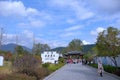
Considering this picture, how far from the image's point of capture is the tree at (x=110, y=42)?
33188 mm

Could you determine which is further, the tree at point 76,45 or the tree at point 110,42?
the tree at point 76,45

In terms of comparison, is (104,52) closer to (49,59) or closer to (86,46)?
(49,59)

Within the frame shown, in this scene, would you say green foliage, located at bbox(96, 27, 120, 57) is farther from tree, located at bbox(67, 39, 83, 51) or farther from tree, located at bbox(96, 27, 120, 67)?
tree, located at bbox(67, 39, 83, 51)

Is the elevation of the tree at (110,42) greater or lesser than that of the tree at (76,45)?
lesser


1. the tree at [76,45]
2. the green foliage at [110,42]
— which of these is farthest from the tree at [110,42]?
the tree at [76,45]

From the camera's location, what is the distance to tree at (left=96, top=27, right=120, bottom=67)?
109ft

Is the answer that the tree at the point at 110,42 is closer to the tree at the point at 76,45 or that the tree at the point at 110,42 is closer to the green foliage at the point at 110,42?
the green foliage at the point at 110,42

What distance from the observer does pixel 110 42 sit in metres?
33.6

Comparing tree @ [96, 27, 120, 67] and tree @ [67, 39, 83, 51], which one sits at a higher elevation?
tree @ [67, 39, 83, 51]

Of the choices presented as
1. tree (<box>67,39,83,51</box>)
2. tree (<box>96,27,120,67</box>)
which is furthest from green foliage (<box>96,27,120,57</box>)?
tree (<box>67,39,83,51</box>)

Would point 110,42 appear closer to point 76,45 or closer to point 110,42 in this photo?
point 110,42

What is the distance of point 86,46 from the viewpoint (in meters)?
157

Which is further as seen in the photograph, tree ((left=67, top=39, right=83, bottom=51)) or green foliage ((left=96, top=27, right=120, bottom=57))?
tree ((left=67, top=39, right=83, bottom=51))

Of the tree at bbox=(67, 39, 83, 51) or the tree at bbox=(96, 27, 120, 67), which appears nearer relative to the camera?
the tree at bbox=(96, 27, 120, 67)
